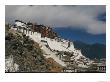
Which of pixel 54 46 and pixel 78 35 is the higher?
pixel 78 35

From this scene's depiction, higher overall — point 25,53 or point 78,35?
point 78,35

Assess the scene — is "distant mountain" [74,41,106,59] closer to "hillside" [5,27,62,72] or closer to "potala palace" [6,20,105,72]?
"potala palace" [6,20,105,72]

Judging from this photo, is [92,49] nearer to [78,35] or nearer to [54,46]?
[78,35]

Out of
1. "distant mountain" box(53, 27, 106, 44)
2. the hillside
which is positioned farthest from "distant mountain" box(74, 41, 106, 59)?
the hillside

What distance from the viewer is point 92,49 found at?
516 inches

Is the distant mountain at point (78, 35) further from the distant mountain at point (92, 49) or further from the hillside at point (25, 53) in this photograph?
the hillside at point (25, 53)

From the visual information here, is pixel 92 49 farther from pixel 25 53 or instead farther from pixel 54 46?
pixel 25 53

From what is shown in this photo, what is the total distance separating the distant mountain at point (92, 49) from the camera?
42.9 ft

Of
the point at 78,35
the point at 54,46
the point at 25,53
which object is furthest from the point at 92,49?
the point at 25,53

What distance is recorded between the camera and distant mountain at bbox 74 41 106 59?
1308 cm


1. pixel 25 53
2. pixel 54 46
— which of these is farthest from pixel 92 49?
pixel 25 53

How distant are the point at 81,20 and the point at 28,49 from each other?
2.10 ft

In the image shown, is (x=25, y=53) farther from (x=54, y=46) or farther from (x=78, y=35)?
(x=78, y=35)

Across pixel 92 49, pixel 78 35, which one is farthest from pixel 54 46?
pixel 92 49
